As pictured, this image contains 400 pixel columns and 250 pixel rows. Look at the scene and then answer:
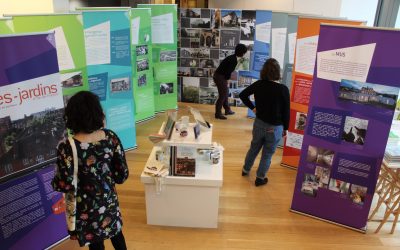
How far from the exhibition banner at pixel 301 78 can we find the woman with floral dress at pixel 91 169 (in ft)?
8.74

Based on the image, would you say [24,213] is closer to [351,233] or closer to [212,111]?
[351,233]

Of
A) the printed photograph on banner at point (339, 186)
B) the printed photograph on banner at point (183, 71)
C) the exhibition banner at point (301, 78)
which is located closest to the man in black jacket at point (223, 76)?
the printed photograph on banner at point (183, 71)

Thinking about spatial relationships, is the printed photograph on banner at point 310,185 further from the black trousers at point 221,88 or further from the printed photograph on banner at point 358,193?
the black trousers at point 221,88

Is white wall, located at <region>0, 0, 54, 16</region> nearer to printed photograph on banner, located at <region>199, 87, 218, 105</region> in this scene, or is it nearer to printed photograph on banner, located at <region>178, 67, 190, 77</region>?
printed photograph on banner, located at <region>178, 67, 190, 77</region>

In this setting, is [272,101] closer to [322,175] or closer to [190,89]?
[322,175]

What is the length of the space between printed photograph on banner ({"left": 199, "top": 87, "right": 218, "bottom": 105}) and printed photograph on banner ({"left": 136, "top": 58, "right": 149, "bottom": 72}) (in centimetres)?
157

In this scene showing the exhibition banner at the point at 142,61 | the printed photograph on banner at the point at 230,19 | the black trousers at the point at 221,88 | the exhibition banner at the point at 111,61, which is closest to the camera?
the exhibition banner at the point at 111,61

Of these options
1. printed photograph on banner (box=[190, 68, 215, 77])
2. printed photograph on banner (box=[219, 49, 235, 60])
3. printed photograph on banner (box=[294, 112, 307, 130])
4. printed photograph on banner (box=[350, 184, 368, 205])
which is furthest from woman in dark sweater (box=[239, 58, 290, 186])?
printed photograph on banner (box=[190, 68, 215, 77])

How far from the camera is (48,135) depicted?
2.64m

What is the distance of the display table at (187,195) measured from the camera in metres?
2.96

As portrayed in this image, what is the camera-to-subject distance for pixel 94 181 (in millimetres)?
2045

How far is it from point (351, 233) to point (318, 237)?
35 centimetres

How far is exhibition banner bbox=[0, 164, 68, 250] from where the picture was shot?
2.45 metres

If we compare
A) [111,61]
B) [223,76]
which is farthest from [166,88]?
[111,61]
